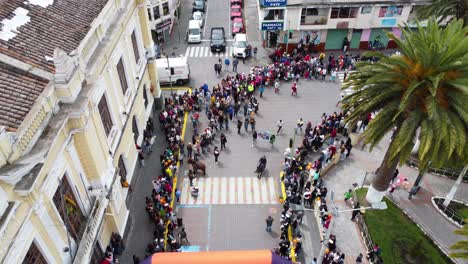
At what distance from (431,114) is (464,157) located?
3808 mm

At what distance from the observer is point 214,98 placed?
38125 mm

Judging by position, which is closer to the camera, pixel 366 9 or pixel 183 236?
pixel 183 236

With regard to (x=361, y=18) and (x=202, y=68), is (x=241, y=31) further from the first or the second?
(x=361, y=18)

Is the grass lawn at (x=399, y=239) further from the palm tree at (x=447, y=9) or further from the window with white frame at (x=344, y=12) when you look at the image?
the window with white frame at (x=344, y=12)

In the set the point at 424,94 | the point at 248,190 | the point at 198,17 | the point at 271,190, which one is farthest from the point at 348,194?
the point at 198,17

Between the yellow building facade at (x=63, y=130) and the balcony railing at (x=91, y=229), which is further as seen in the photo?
the balcony railing at (x=91, y=229)

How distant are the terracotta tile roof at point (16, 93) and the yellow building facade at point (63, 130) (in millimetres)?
38

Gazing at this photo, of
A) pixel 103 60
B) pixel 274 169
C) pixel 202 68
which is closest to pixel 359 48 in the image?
pixel 202 68

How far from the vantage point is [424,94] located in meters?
21.7

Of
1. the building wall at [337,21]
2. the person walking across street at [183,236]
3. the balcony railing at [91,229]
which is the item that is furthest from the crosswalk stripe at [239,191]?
the building wall at [337,21]

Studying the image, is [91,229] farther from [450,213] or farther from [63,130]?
[450,213]

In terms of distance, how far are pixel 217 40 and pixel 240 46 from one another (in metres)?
3.60

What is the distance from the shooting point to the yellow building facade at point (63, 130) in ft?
49.4

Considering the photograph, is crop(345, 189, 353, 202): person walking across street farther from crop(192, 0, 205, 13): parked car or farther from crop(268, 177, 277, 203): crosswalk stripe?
crop(192, 0, 205, 13): parked car
